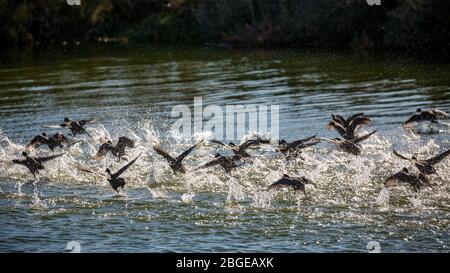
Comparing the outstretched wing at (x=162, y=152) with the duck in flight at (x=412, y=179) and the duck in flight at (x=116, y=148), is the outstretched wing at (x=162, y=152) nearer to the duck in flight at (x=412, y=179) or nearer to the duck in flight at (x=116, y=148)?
the duck in flight at (x=116, y=148)

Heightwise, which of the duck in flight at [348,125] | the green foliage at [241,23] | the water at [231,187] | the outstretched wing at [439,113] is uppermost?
the green foliage at [241,23]

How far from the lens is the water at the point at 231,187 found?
1312 centimetres

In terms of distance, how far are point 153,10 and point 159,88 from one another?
118 ft

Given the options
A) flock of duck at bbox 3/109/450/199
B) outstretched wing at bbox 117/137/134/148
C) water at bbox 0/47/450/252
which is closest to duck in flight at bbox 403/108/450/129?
flock of duck at bbox 3/109/450/199

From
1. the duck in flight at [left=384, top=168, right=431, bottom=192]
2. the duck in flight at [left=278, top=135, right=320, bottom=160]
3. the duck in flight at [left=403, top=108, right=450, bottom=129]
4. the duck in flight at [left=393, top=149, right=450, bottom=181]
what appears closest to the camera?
the duck in flight at [left=384, top=168, right=431, bottom=192]

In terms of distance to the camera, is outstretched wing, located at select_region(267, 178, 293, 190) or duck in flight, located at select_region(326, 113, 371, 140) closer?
outstretched wing, located at select_region(267, 178, 293, 190)

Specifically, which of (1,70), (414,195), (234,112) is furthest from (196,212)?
(1,70)

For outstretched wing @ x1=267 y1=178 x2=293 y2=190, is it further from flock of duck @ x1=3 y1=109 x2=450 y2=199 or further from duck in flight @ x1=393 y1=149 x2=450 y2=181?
duck in flight @ x1=393 y1=149 x2=450 y2=181

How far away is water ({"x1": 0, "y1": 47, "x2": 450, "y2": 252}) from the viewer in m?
13.1

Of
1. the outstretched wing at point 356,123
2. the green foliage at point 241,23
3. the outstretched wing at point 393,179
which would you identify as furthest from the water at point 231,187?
the green foliage at point 241,23

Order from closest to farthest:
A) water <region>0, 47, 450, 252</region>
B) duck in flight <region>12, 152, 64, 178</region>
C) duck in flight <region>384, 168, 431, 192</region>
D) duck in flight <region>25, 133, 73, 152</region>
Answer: water <region>0, 47, 450, 252</region> < duck in flight <region>384, 168, 431, 192</region> < duck in flight <region>12, 152, 64, 178</region> < duck in flight <region>25, 133, 73, 152</region>

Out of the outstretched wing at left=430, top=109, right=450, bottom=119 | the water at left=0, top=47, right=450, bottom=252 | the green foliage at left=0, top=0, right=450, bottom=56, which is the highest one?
the green foliage at left=0, top=0, right=450, bottom=56

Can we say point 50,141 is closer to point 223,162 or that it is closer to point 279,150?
point 223,162
